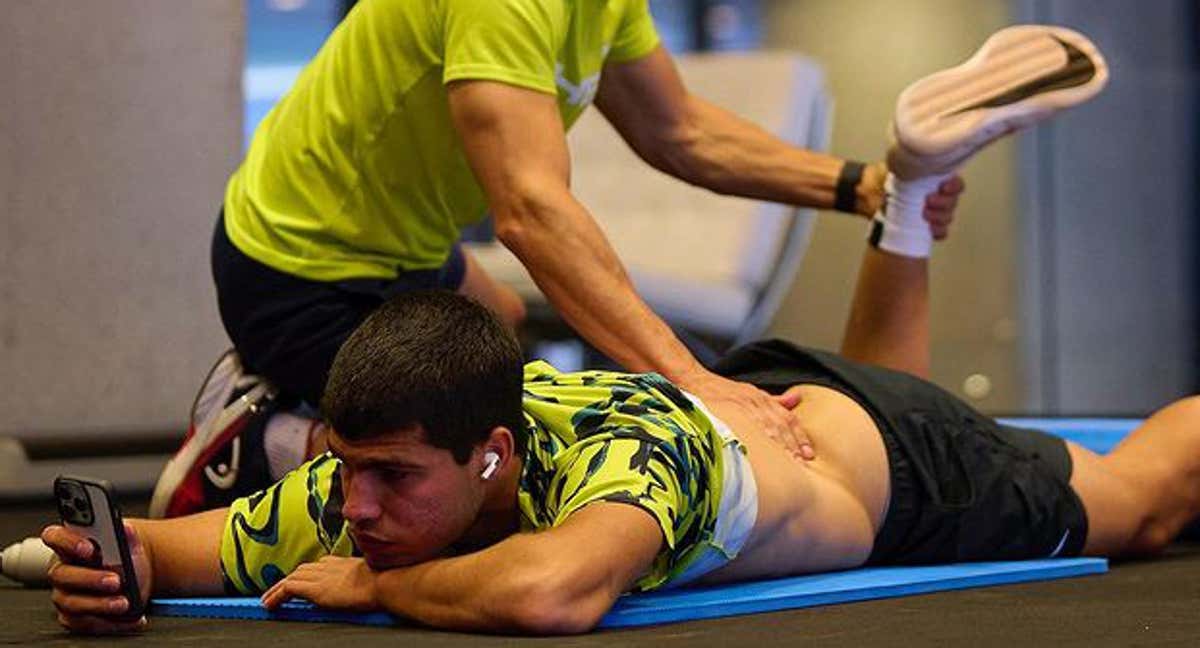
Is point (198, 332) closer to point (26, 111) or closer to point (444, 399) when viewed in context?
point (26, 111)

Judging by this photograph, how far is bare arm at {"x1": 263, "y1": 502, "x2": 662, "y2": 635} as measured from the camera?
6.02 ft

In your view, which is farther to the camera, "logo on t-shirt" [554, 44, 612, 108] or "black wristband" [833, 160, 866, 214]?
"black wristband" [833, 160, 866, 214]

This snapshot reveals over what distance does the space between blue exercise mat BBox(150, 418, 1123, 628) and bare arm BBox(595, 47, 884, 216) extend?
85 centimetres

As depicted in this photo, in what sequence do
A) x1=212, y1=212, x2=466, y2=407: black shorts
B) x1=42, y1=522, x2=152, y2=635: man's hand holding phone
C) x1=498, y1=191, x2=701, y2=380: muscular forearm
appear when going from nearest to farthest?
1. x1=42, y1=522, x2=152, y2=635: man's hand holding phone
2. x1=498, y1=191, x2=701, y2=380: muscular forearm
3. x1=212, y1=212, x2=466, y2=407: black shorts

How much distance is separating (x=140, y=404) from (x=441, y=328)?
9.13 feet

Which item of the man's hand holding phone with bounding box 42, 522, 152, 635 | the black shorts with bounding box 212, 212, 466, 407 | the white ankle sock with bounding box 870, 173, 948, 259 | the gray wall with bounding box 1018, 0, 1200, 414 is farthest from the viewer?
the gray wall with bounding box 1018, 0, 1200, 414

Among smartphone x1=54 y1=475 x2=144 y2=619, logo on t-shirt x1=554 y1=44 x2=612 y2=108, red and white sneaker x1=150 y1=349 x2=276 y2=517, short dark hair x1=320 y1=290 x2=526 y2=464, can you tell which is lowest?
red and white sneaker x1=150 y1=349 x2=276 y2=517

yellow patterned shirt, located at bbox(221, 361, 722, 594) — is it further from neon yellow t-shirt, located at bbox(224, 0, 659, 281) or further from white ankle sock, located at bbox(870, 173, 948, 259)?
Result: white ankle sock, located at bbox(870, 173, 948, 259)

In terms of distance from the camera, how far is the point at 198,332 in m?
4.63

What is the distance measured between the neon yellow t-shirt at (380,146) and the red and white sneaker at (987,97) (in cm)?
41

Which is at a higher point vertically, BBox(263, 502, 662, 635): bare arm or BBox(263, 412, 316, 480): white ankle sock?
BBox(263, 502, 662, 635): bare arm

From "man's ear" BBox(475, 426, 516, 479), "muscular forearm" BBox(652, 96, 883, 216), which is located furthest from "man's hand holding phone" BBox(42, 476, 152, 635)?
"muscular forearm" BBox(652, 96, 883, 216)

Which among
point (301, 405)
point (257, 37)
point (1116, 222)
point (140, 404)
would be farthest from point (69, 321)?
point (1116, 222)

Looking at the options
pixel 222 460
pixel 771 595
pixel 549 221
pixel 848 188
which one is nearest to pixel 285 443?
pixel 222 460
